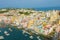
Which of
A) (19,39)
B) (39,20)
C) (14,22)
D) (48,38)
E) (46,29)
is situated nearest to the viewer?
(19,39)

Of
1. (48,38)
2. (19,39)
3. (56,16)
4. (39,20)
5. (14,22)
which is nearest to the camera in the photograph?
(19,39)

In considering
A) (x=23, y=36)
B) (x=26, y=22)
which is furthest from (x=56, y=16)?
(x=23, y=36)

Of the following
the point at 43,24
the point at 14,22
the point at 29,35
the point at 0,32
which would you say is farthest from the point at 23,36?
the point at 14,22

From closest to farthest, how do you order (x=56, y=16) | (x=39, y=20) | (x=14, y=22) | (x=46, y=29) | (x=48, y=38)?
1. (x=48, y=38)
2. (x=46, y=29)
3. (x=56, y=16)
4. (x=39, y=20)
5. (x=14, y=22)

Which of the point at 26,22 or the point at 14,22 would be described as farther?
the point at 14,22

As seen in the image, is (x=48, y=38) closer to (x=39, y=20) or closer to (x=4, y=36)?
(x=4, y=36)

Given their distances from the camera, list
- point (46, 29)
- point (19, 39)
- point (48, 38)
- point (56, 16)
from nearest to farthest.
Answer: point (19, 39)
point (48, 38)
point (46, 29)
point (56, 16)

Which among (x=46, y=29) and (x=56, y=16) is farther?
(x=56, y=16)

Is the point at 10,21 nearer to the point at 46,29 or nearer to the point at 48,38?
the point at 46,29

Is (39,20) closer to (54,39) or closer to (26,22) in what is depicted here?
(26,22)
